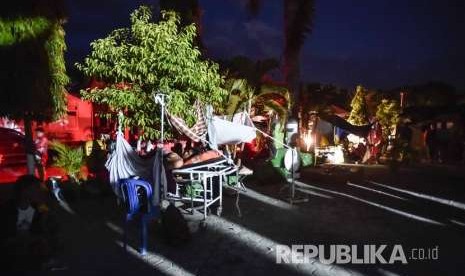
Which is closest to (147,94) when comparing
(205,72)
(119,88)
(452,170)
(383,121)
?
(119,88)

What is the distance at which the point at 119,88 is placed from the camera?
955 centimetres

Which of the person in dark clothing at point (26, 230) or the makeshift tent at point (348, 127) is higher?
the makeshift tent at point (348, 127)

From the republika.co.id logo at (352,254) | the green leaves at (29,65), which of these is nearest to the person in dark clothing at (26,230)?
the green leaves at (29,65)

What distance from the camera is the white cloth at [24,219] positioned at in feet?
15.8

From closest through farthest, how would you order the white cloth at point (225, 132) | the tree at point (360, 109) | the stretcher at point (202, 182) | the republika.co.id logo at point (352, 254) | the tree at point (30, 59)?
1. the republika.co.id logo at point (352, 254)
2. the tree at point (30, 59)
3. the stretcher at point (202, 182)
4. the white cloth at point (225, 132)
5. the tree at point (360, 109)

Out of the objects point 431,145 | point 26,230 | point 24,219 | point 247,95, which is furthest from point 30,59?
point 431,145

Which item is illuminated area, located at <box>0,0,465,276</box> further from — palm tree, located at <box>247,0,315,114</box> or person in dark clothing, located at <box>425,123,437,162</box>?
person in dark clothing, located at <box>425,123,437,162</box>

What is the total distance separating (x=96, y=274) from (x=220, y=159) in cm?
376

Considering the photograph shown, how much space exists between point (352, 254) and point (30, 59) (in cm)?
616

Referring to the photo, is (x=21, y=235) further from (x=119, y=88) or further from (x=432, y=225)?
(x=432, y=225)

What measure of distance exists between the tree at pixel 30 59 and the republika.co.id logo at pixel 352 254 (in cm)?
486

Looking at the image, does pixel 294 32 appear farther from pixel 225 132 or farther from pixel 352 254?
pixel 352 254

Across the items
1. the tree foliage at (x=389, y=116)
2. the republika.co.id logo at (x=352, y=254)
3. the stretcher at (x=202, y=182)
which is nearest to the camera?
the republika.co.id logo at (x=352, y=254)

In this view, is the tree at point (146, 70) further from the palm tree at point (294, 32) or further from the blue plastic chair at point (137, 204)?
the palm tree at point (294, 32)
